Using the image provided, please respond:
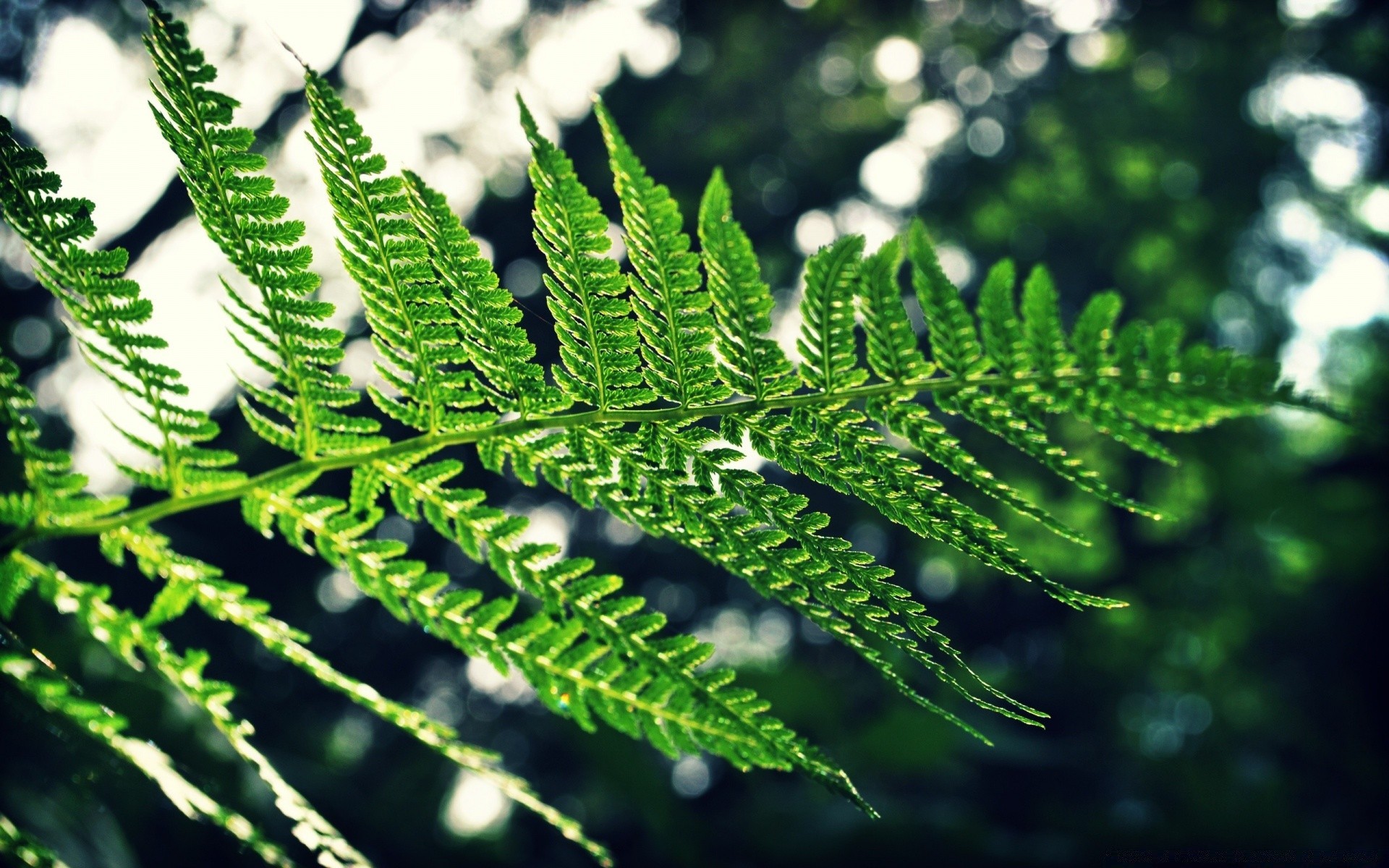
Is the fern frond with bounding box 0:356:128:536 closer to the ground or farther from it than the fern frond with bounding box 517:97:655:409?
closer to the ground

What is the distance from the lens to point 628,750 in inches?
133

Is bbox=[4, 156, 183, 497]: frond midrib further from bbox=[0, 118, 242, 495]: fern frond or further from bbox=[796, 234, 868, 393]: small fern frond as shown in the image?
bbox=[796, 234, 868, 393]: small fern frond

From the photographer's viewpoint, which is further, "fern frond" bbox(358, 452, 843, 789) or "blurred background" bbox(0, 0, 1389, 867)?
"blurred background" bbox(0, 0, 1389, 867)

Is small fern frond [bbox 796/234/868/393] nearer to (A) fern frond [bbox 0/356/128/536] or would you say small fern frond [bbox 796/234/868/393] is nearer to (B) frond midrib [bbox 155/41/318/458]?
(B) frond midrib [bbox 155/41/318/458]

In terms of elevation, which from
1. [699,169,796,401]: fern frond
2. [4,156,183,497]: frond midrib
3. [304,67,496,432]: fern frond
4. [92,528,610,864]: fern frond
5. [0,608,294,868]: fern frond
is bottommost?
[0,608,294,868]: fern frond

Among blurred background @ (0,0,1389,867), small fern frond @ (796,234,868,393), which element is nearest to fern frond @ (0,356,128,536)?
small fern frond @ (796,234,868,393)

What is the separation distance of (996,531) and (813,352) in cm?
22

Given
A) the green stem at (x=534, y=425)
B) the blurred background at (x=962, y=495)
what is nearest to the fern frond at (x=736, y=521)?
A: the green stem at (x=534, y=425)

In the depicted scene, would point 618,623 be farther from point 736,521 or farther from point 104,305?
point 104,305

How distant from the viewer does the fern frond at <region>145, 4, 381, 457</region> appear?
57 cm

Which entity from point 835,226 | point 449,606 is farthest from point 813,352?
point 835,226

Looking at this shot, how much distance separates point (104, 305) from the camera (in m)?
0.60

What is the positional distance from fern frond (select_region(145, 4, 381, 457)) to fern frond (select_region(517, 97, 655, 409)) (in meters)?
0.19

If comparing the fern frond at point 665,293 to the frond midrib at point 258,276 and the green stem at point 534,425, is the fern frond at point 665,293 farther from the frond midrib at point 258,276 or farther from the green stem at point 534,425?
the frond midrib at point 258,276
